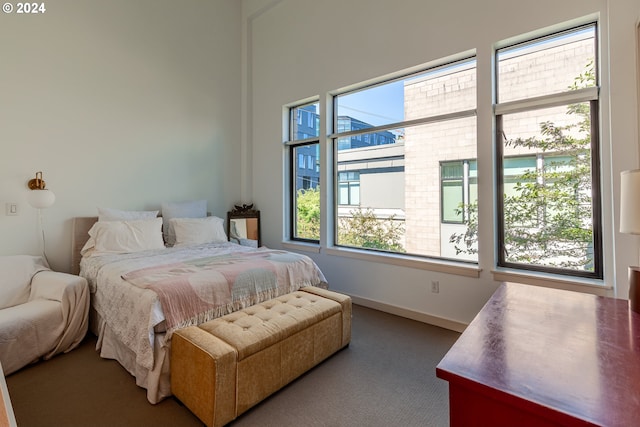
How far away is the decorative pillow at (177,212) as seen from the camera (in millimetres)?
3613

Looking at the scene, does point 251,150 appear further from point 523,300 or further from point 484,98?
point 523,300

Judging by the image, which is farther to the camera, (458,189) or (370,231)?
(370,231)

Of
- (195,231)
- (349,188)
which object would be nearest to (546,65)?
(349,188)

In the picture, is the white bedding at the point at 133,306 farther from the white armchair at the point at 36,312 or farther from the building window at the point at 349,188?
the building window at the point at 349,188

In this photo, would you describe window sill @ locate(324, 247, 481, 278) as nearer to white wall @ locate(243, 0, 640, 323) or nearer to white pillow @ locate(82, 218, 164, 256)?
white wall @ locate(243, 0, 640, 323)

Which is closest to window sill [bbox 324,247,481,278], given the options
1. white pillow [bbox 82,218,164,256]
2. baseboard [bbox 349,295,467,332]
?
baseboard [bbox 349,295,467,332]

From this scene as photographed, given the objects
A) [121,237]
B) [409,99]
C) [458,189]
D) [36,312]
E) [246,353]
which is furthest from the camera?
[409,99]

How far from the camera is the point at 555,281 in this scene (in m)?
2.35

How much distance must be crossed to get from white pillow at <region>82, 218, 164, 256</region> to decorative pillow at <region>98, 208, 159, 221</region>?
0.15 metres

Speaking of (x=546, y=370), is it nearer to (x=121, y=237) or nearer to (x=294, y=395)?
(x=294, y=395)

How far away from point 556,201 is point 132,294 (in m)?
3.29

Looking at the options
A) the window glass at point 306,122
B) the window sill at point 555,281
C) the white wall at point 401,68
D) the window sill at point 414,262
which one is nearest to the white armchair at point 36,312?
the white wall at point 401,68

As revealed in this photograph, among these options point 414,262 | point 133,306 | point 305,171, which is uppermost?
point 305,171

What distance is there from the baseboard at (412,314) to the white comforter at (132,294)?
738 mm
